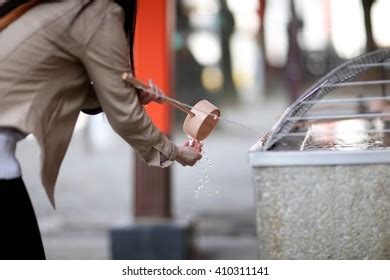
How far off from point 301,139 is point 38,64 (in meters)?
1.26

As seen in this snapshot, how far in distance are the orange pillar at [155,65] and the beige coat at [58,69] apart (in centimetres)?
355

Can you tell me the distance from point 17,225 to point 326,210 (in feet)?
3.39

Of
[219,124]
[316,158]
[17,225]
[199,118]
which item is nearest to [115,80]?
[199,118]

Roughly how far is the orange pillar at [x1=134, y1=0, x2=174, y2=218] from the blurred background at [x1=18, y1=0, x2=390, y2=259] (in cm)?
17

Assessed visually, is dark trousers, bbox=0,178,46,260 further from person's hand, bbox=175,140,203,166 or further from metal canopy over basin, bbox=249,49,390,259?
metal canopy over basin, bbox=249,49,390,259

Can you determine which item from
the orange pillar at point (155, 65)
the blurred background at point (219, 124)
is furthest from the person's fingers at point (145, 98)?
the orange pillar at point (155, 65)

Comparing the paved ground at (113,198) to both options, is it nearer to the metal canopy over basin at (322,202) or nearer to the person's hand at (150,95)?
the metal canopy over basin at (322,202)

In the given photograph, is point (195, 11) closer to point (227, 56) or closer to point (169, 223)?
point (227, 56)

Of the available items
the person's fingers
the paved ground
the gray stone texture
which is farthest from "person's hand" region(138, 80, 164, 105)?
the paved ground

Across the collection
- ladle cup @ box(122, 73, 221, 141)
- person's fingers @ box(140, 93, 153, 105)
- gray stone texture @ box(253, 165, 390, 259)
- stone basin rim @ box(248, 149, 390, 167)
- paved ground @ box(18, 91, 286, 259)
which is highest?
person's fingers @ box(140, 93, 153, 105)

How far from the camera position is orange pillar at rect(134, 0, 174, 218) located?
20.6 feet

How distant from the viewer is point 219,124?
53.0 feet

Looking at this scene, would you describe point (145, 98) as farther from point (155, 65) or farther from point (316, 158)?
point (155, 65)

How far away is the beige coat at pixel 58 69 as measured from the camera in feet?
8.18
